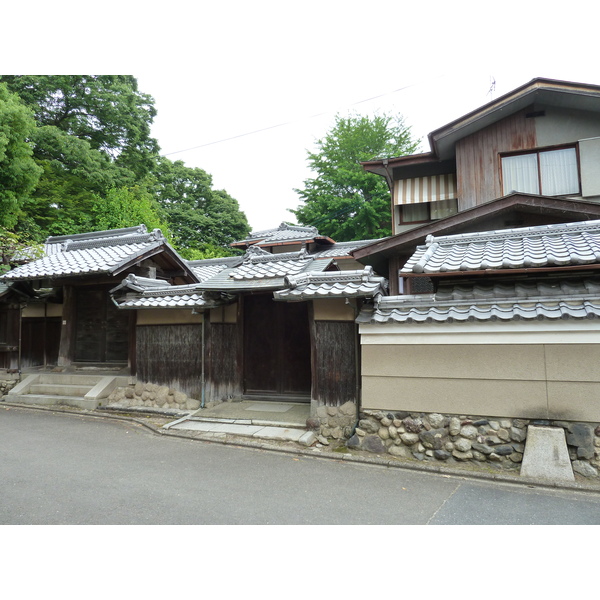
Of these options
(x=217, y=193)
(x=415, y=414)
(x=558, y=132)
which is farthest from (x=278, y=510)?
(x=217, y=193)

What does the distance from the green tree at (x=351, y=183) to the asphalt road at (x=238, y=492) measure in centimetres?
1982

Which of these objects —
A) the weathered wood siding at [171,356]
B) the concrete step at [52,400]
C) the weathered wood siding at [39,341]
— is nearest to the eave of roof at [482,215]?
the weathered wood siding at [171,356]

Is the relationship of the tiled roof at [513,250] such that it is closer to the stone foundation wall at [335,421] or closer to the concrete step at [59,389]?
the stone foundation wall at [335,421]

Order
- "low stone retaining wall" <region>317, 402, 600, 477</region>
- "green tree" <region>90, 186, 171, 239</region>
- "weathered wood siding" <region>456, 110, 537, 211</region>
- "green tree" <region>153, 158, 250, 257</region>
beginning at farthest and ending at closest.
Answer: "green tree" <region>153, 158, 250, 257</region>, "green tree" <region>90, 186, 171, 239</region>, "weathered wood siding" <region>456, 110, 537, 211</region>, "low stone retaining wall" <region>317, 402, 600, 477</region>

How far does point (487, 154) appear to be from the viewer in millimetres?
10875

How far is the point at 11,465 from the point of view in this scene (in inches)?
241

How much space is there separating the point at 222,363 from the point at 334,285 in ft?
12.9

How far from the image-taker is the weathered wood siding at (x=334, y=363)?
24.2 feet

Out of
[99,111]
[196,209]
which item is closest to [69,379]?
[99,111]

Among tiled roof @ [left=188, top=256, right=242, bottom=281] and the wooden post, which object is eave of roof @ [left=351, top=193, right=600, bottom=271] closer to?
tiled roof @ [left=188, top=256, right=242, bottom=281]

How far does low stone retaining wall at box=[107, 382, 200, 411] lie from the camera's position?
9398mm

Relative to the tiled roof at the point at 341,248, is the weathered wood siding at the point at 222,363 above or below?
below

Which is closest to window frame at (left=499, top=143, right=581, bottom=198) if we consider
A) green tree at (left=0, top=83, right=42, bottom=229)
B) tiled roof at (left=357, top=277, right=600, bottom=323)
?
tiled roof at (left=357, top=277, right=600, bottom=323)

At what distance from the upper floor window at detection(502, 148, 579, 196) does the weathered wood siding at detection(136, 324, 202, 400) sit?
9218mm
